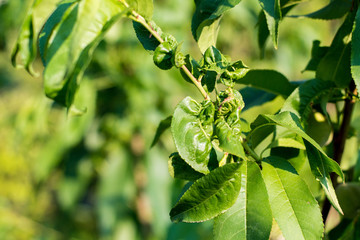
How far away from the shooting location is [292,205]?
41 cm

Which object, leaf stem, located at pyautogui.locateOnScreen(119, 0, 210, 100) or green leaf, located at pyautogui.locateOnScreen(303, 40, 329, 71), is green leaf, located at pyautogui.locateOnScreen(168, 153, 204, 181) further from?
green leaf, located at pyautogui.locateOnScreen(303, 40, 329, 71)

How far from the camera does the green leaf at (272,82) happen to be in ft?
1.86

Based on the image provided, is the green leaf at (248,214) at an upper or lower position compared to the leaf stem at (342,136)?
upper

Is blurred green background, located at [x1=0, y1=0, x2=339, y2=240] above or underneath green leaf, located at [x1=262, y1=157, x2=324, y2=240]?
underneath

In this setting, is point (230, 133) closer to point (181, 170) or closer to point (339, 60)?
point (181, 170)

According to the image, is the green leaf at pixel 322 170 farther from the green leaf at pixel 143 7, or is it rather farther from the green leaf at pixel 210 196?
the green leaf at pixel 143 7

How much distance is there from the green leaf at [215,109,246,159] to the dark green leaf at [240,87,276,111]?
0.22 metres

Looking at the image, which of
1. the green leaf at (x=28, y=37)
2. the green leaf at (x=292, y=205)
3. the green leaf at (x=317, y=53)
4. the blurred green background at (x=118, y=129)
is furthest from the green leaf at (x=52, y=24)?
the blurred green background at (x=118, y=129)

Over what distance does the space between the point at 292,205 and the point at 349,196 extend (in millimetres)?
192

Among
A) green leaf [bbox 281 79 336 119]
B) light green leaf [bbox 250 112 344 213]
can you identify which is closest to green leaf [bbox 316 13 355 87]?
green leaf [bbox 281 79 336 119]

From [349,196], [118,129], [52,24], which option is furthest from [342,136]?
[118,129]

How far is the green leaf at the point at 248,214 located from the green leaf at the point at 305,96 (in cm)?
11

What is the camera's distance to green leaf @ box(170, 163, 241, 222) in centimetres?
39

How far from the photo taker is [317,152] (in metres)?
0.42
